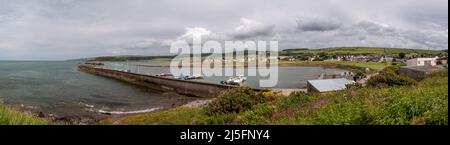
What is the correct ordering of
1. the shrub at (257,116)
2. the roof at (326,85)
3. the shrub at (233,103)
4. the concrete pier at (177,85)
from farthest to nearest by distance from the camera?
1. the concrete pier at (177,85)
2. the roof at (326,85)
3. the shrub at (233,103)
4. the shrub at (257,116)

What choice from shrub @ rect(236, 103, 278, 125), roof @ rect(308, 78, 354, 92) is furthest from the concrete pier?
shrub @ rect(236, 103, 278, 125)

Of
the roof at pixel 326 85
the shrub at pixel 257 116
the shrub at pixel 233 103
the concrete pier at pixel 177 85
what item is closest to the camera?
the shrub at pixel 257 116

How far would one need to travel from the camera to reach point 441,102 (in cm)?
687

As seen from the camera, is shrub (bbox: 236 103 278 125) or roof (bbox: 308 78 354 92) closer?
shrub (bbox: 236 103 278 125)

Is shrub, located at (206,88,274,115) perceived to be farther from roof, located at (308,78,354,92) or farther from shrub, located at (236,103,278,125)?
roof, located at (308,78,354,92)

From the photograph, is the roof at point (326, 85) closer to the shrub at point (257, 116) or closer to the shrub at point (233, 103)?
the shrub at point (233, 103)

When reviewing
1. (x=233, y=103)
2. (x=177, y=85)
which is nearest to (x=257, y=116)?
(x=233, y=103)

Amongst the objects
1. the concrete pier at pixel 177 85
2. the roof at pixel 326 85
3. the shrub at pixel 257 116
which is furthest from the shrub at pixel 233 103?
the concrete pier at pixel 177 85

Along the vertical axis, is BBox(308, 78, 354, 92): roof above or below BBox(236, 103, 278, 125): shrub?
below

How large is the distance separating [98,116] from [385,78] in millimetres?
27469
